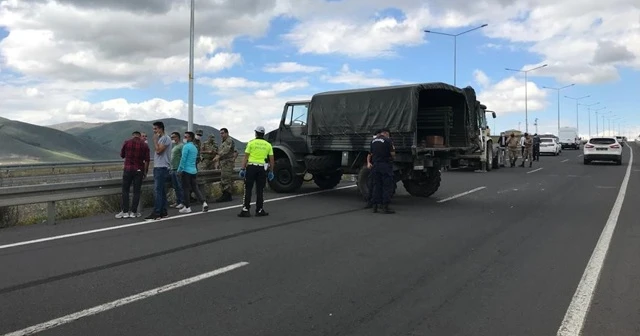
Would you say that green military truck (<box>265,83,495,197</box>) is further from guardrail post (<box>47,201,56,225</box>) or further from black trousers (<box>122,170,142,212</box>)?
guardrail post (<box>47,201,56,225</box>)

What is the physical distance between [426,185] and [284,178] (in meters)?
3.86

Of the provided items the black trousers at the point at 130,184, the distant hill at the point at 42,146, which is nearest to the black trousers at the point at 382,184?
the black trousers at the point at 130,184

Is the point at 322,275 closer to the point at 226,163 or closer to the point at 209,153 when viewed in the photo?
the point at 226,163

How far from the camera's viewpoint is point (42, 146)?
21.2 metres

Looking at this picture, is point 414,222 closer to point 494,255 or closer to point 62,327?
point 494,255

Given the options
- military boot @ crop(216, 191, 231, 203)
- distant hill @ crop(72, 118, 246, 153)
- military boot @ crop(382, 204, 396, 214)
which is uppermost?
distant hill @ crop(72, 118, 246, 153)

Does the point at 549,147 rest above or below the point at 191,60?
below

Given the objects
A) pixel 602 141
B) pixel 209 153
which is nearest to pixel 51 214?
pixel 209 153

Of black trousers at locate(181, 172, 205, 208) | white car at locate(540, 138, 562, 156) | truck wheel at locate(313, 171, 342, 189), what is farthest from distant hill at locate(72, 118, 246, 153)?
white car at locate(540, 138, 562, 156)

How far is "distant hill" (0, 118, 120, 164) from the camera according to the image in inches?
685

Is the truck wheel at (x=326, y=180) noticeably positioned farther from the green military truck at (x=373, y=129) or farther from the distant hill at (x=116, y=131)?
the distant hill at (x=116, y=131)

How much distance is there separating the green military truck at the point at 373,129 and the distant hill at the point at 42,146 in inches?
380

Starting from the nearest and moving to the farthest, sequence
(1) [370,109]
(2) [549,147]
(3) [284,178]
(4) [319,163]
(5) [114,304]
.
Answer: (5) [114,304] < (1) [370,109] < (4) [319,163] < (3) [284,178] < (2) [549,147]

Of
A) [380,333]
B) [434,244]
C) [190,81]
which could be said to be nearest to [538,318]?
[380,333]
